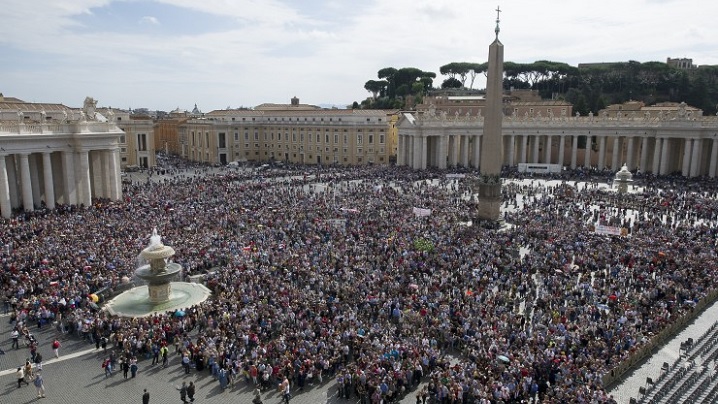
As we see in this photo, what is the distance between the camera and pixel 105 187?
38500mm

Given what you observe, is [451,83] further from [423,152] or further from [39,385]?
[39,385]

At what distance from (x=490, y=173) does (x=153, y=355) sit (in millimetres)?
21837

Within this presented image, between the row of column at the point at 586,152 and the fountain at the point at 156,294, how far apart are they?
44.5 m

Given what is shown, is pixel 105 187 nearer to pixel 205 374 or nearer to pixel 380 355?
pixel 205 374

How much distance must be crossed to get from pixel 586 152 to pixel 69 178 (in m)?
50.8

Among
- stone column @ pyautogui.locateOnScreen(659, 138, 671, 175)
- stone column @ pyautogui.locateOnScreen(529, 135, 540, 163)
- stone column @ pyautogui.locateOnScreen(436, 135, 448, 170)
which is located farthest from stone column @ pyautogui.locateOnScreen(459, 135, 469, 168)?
stone column @ pyautogui.locateOnScreen(659, 138, 671, 175)

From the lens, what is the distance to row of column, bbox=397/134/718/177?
173 feet

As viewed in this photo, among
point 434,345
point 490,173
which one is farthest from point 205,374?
point 490,173

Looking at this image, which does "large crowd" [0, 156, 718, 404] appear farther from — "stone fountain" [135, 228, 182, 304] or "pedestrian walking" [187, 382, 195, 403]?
"stone fountain" [135, 228, 182, 304]

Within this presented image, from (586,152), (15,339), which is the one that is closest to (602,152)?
(586,152)

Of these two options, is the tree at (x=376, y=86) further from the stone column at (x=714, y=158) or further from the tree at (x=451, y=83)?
the stone column at (x=714, y=158)

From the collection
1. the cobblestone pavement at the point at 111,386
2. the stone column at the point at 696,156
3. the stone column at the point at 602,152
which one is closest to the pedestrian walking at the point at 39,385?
the cobblestone pavement at the point at 111,386

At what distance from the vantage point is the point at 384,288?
19703mm

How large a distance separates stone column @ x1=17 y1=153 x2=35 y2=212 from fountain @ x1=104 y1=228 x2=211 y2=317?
1725 centimetres
